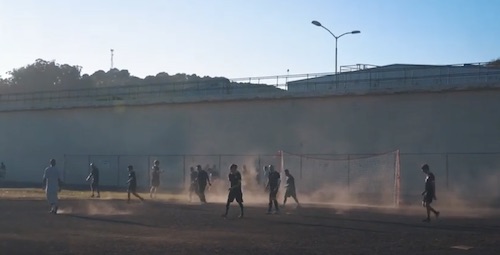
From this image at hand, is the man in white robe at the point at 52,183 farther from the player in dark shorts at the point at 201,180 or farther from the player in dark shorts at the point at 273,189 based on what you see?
the player in dark shorts at the point at 201,180

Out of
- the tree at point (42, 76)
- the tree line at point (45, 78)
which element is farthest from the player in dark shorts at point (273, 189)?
the tree at point (42, 76)

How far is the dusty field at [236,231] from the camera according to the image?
15.9 m

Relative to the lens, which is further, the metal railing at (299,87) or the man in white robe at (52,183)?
the metal railing at (299,87)

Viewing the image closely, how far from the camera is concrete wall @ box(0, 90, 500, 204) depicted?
39094mm

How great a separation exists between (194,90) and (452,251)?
134 feet

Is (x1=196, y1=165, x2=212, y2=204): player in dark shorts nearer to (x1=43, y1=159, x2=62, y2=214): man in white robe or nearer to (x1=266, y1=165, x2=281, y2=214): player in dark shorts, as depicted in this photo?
(x1=266, y1=165, x2=281, y2=214): player in dark shorts

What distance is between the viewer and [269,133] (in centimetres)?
4622

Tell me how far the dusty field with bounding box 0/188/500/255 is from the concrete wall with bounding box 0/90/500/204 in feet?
33.7

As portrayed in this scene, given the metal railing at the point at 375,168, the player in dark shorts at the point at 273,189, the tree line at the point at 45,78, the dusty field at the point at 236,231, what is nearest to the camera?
the dusty field at the point at 236,231

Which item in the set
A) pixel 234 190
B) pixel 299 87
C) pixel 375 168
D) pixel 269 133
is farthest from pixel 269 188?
pixel 299 87

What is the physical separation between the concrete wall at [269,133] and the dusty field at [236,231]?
10257 mm

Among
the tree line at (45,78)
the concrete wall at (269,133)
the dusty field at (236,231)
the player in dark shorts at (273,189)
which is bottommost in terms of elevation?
the dusty field at (236,231)

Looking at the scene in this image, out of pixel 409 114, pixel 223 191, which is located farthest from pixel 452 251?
pixel 223 191

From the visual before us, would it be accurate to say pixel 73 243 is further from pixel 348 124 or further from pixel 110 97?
pixel 110 97
